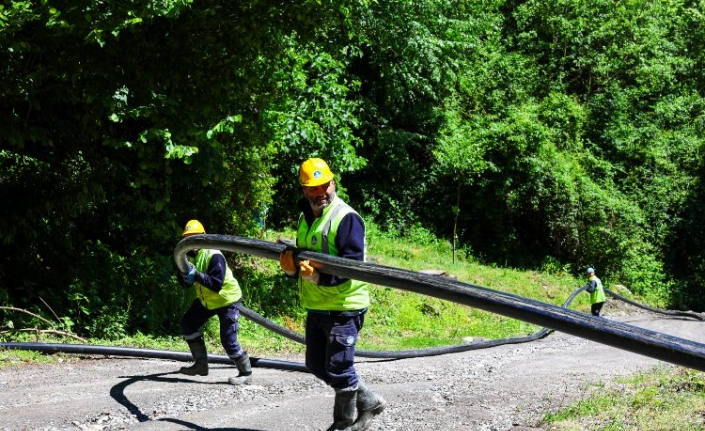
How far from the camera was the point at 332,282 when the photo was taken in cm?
554

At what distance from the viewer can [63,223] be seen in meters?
13.0

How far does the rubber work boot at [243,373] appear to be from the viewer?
834cm

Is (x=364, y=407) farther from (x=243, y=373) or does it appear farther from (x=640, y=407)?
(x=243, y=373)

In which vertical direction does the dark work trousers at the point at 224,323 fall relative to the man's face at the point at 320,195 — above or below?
below

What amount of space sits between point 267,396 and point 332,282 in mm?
2965

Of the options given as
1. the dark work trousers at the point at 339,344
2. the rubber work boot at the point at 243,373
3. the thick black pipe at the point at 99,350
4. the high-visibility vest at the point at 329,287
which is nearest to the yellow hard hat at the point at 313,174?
the high-visibility vest at the point at 329,287

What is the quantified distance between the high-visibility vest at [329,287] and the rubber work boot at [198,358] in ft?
10.2

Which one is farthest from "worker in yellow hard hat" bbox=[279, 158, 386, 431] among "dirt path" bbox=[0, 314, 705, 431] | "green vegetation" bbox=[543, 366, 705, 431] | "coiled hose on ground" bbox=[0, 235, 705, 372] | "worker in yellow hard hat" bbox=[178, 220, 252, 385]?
"worker in yellow hard hat" bbox=[178, 220, 252, 385]

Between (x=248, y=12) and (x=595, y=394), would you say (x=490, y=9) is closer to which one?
(x=248, y=12)

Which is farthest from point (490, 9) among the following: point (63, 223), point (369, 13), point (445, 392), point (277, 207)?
point (445, 392)

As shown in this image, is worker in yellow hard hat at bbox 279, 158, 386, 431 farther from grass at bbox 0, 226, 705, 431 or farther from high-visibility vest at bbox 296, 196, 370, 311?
grass at bbox 0, 226, 705, 431

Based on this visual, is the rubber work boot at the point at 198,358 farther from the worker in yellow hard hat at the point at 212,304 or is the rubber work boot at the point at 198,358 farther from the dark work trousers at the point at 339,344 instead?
the dark work trousers at the point at 339,344

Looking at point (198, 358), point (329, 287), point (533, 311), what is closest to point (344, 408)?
point (329, 287)

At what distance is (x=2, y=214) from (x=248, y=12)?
4927 mm
